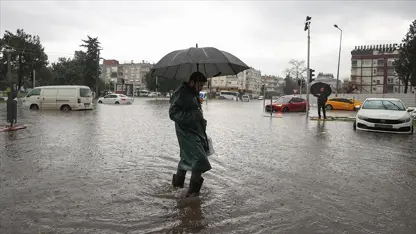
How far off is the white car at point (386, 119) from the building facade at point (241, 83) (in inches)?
3943

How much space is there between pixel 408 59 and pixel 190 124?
57300mm

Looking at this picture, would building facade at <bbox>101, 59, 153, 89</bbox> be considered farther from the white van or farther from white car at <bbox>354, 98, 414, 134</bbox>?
white car at <bbox>354, 98, 414, 134</bbox>

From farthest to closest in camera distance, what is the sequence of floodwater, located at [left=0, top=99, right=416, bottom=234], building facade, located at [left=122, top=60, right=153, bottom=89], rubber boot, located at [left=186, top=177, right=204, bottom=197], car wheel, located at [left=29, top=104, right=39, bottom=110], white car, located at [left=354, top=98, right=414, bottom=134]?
building facade, located at [left=122, top=60, right=153, bottom=89]
car wheel, located at [left=29, top=104, right=39, bottom=110]
white car, located at [left=354, top=98, right=414, bottom=134]
rubber boot, located at [left=186, top=177, right=204, bottom=197]
floodwater, located at [left=0, top=99, right=416, bottom=234]

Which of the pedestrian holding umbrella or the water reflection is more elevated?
the pedestrian holding umbrella

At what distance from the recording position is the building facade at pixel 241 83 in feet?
430

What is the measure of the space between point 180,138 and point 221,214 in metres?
1.17


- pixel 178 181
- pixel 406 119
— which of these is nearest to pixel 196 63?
pixel 178 181

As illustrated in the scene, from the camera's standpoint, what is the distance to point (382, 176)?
634 centimetres

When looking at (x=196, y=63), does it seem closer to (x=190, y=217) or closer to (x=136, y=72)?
(x=190, y=217)

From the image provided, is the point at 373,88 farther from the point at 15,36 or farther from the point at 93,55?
the point at 15,36

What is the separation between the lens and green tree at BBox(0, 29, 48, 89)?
57312 millimetres

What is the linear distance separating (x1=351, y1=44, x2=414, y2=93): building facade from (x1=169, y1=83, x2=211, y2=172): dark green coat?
9766cm

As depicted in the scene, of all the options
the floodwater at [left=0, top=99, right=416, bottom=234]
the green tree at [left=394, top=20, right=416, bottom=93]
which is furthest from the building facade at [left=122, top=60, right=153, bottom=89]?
the floodwater at [left=0, top=99, right=416, bottom=234]

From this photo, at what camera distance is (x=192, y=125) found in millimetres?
4625
